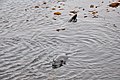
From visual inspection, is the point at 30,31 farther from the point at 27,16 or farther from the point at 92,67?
the point at 92,67

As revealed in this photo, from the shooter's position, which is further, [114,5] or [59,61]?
[114,5]

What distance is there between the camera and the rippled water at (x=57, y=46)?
35.5 feet

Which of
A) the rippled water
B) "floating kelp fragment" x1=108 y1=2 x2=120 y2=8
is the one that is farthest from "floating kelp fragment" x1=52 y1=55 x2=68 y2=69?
"floating kelp fragment" x1=108 y1=2 x2=120 y2=8

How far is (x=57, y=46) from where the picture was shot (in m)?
13.4

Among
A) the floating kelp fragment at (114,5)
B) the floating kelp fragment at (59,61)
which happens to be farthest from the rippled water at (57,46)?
the floating kelp fragment at (114,5)

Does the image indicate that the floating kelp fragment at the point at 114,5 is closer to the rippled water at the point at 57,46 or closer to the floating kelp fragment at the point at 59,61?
the rippled water at the point at 57,46

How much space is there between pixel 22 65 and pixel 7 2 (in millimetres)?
13204

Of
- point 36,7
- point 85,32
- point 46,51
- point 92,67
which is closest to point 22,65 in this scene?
point 46,51

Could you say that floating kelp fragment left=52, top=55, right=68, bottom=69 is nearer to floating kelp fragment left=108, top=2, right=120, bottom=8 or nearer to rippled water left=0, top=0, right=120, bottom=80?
rippled water left=0, top=0, right=120, bottom=80

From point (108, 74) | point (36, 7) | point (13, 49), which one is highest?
point (36, 7)

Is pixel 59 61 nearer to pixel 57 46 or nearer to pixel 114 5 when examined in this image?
pixel 57 46

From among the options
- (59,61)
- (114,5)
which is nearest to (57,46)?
(59,61)

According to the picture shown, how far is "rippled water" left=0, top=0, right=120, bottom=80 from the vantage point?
1081cm

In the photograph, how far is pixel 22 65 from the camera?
37.7 feet
